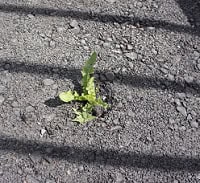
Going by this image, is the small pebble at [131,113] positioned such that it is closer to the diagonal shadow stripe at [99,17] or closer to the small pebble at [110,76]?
the small pebble at [110,76]

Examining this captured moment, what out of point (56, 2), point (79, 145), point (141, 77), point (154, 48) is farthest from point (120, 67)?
point (56, 2)

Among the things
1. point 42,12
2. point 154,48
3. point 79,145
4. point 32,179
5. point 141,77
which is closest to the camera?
point 32,179

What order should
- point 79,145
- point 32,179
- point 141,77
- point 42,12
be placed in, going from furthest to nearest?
point 42,12 → point 141,77 → point 79,145 → point 32,179

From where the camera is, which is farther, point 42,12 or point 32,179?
point 42,12

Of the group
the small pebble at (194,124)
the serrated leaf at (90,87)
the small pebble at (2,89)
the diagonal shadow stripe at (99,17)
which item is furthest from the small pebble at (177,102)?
the small pebble at (2,89)

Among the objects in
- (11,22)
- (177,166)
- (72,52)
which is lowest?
(177,166)

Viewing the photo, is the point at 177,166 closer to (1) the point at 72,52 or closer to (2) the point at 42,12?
(1) the point at 72,52

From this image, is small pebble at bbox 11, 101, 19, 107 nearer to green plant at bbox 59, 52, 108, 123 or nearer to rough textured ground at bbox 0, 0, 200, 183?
rough textured ground at bbox 0, 0, 200, 183
